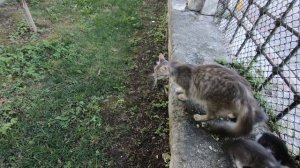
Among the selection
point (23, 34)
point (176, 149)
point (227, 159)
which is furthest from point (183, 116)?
point (23, 34)

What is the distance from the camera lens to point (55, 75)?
4449mm

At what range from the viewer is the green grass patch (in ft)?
11.2

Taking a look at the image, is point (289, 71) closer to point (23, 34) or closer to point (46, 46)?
point (46, 46)

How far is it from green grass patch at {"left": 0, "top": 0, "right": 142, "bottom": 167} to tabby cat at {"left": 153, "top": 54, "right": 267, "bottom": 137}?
118 centimetres

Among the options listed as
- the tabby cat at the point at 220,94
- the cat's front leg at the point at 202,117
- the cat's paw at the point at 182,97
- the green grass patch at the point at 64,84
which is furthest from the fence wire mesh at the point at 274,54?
the green grass patch at the point at 64,84

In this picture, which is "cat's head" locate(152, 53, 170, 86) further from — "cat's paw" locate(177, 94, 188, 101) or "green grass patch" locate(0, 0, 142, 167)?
"green grass patch" locate(0, 0, 142, 167)

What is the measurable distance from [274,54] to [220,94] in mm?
1222

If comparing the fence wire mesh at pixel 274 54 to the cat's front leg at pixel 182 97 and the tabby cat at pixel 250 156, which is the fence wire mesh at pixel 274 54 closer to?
the tabby cat at pixel 250 156

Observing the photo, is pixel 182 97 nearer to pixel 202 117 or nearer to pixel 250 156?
pixel 202 117

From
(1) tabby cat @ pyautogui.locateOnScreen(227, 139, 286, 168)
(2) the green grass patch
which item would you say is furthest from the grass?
(1) tabby cat @ pyautogui.locateOnScreen(227, 139, 286, 168)

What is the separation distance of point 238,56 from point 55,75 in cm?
269

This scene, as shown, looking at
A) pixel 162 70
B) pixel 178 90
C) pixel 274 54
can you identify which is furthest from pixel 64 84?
pixel 274 54

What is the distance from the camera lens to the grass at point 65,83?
3.42 meters

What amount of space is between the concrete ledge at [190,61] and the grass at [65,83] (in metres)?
0.58
